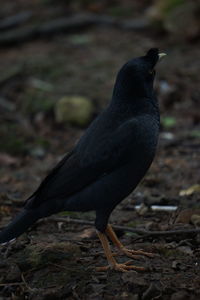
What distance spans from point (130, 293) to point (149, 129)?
1151 millimetres

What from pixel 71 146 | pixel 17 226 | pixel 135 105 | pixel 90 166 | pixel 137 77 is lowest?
pixel 71 146

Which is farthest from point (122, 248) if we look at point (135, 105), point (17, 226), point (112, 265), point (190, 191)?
point (190, 191)

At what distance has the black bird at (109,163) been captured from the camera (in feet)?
14.7

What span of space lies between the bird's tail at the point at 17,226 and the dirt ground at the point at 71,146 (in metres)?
0.18

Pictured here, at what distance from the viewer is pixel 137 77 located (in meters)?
4.67

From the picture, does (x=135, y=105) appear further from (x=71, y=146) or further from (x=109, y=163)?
(x=71, y=146)

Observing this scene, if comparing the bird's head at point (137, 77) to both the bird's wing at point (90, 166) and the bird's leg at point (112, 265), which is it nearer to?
the bird's wing at point (90, 166)

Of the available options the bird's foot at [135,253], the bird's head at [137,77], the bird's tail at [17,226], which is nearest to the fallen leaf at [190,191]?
the bird's foot at [135,253]

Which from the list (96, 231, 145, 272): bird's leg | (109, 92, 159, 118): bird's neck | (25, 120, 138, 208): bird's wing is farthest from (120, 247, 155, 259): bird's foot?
(109, 92, 159, 118): bird's neck

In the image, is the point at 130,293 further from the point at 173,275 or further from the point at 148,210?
the point at 148,210

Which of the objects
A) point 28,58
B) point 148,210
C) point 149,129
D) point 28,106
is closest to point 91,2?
point 28,58

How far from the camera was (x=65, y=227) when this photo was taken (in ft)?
17.8

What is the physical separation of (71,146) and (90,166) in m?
3.28

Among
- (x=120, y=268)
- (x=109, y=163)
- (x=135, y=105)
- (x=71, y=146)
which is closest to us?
(x=120, y=268)
